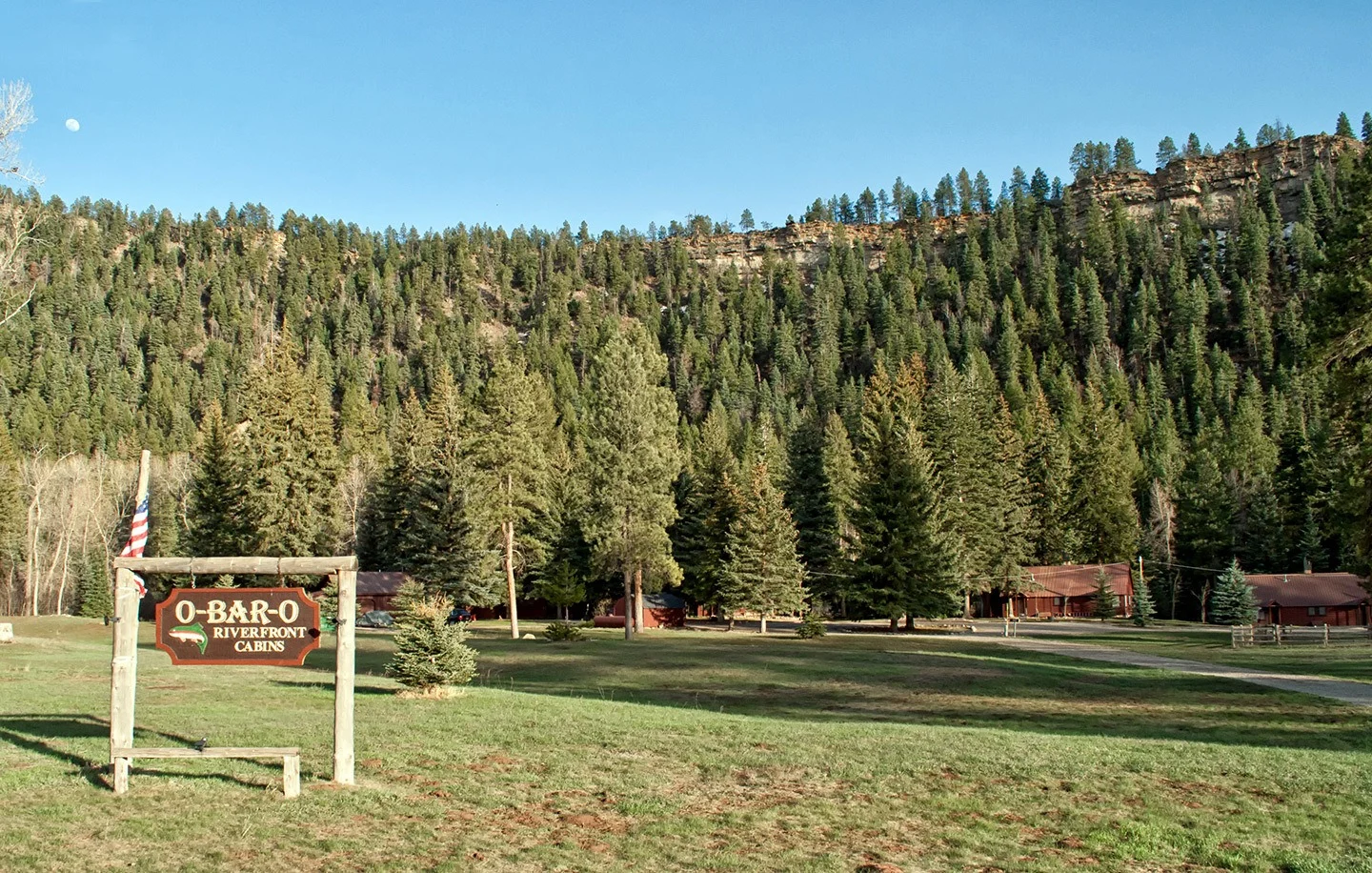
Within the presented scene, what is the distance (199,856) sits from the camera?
26.2 feet

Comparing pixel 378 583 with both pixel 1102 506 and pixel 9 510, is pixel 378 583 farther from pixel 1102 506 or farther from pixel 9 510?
pixel 1102 506

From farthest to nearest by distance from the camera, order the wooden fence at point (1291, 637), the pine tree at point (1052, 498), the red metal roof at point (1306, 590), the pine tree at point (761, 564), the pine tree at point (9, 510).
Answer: the pine tree at point (1052, 498)
the red metal roof at point (1306, 590)
the pine tree at point (9, 510)
the pine tree at point (761, 564)
the wooden fence at point (1291, 637)

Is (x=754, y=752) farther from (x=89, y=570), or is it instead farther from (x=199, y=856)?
(x=89, y=570)

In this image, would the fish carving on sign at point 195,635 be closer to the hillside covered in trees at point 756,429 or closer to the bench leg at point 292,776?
the bench leg at point 292,776

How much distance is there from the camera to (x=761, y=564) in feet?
170

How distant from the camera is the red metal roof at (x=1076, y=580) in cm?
7712

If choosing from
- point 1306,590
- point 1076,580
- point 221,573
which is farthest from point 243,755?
point 1076,580

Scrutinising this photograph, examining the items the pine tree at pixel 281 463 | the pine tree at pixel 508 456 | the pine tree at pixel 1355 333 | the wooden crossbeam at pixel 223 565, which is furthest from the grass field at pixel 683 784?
the pine tree at pixel 281 463

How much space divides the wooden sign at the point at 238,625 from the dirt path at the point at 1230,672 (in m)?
20.1

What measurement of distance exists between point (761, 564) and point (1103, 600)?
32739 mm

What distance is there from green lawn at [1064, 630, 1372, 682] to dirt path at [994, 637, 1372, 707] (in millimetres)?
1142

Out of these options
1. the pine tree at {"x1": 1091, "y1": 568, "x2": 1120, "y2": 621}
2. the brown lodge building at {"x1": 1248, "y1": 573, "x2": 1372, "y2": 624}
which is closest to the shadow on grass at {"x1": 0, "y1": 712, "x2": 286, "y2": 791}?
the pine tree at {"x1": 1091, "y1": 568, "x2": 1120, "y2": 621}

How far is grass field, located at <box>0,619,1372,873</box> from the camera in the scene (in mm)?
8375

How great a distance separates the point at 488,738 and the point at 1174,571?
7446 centimetres
